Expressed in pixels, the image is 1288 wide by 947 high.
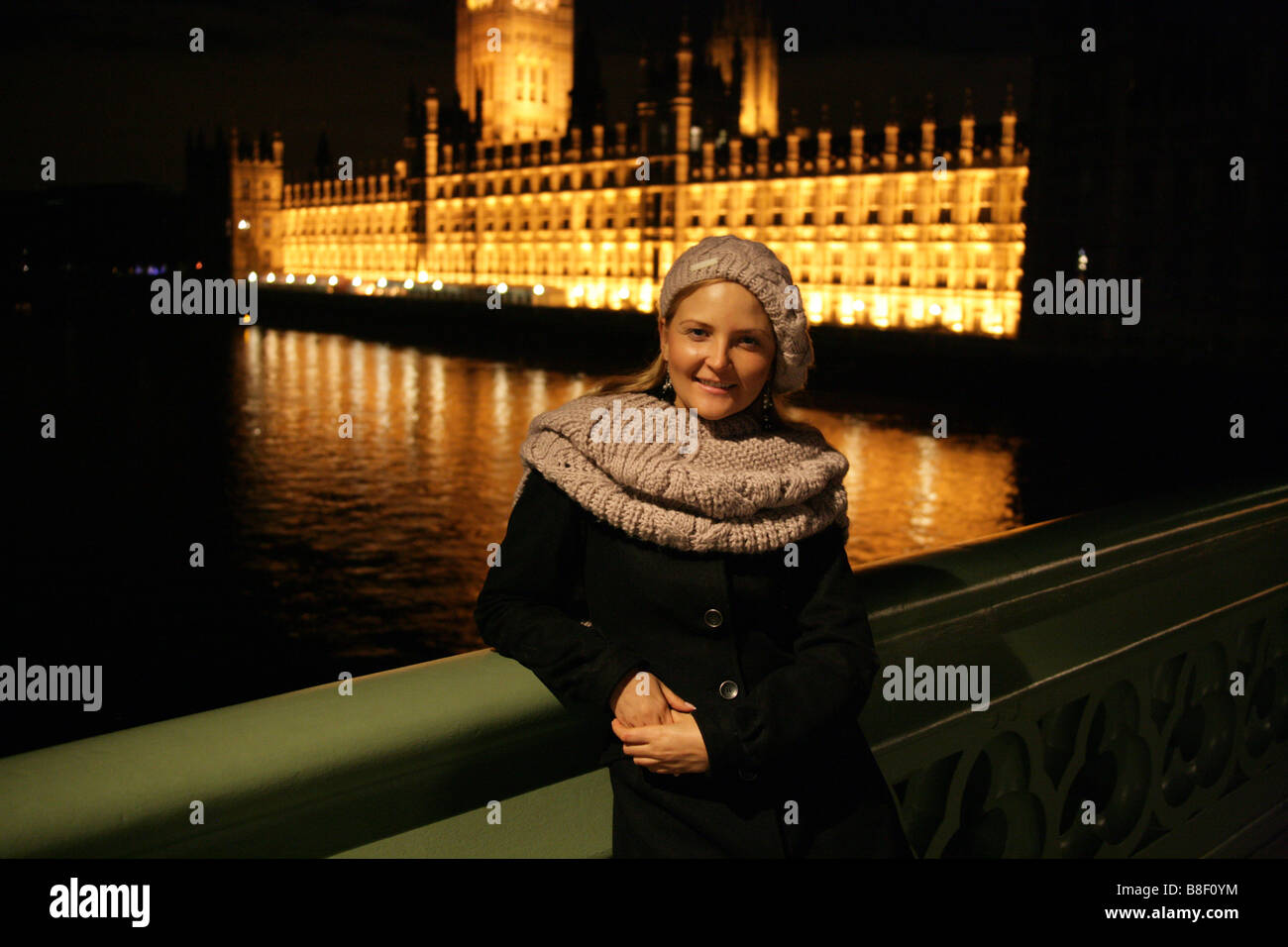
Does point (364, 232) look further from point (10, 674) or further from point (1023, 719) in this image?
point (1023, 719)

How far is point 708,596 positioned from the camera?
1.48 meters

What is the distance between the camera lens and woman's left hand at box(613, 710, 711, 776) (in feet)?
4.44

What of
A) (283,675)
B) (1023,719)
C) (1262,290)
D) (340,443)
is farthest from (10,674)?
(1262,290)

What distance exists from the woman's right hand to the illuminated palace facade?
31.7 meters

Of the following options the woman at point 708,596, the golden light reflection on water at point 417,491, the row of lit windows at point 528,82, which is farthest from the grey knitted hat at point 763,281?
the row of lit windows at point 528,82

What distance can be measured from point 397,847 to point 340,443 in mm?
22127

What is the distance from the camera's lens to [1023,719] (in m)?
1.94

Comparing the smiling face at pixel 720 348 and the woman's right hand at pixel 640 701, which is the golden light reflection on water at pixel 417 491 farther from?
the woman's right hand at pixel 640 701

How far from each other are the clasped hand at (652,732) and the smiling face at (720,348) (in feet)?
1.32

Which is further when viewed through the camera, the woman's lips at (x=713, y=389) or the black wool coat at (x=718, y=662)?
the woman's lips at (x=713, y=389)

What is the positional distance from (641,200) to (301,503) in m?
30.9

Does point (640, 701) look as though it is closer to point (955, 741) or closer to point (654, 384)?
point (654, 384)

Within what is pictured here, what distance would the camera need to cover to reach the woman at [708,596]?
140 cm
